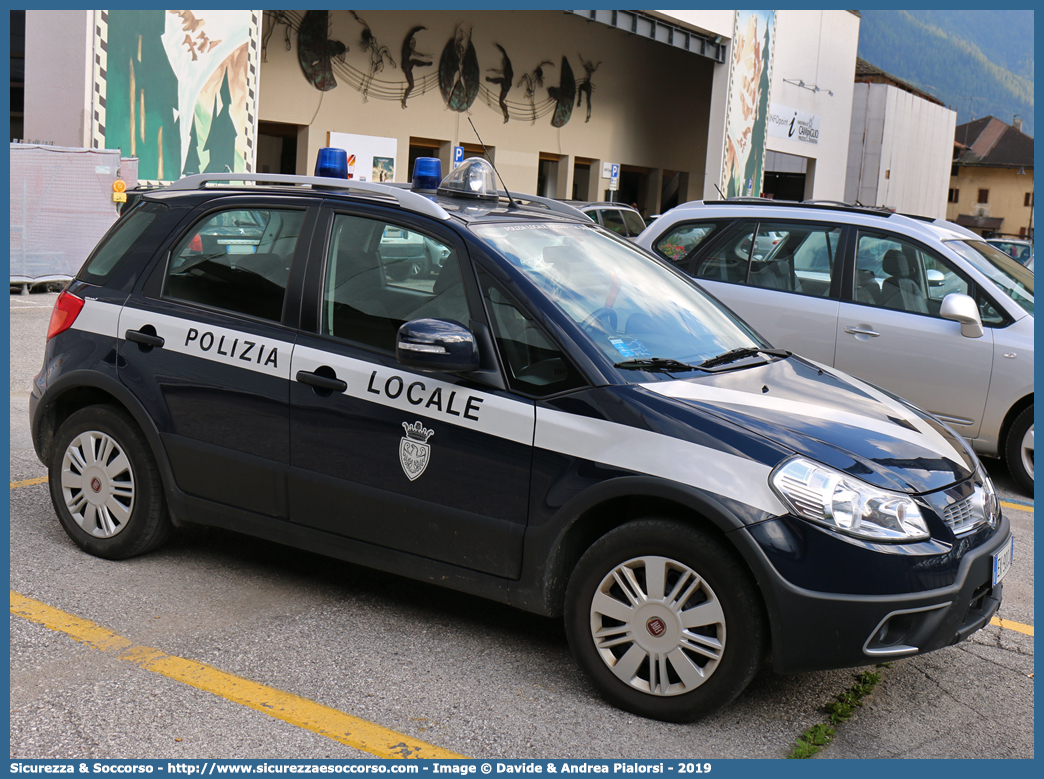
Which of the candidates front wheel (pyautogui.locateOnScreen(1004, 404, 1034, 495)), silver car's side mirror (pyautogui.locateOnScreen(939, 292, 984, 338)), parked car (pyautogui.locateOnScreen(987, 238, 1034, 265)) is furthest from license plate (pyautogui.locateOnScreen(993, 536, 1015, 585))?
parked car (pyautogui.locateOnScreen(987, 238, 1034, 265))

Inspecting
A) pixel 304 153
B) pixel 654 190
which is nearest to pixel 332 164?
pixel 304 153

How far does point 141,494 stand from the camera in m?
4.43

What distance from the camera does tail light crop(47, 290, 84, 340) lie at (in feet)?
15.1

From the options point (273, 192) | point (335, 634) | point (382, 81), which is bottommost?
point (335, 634)

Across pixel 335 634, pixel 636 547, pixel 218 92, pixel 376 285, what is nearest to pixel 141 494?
pixel 335 634

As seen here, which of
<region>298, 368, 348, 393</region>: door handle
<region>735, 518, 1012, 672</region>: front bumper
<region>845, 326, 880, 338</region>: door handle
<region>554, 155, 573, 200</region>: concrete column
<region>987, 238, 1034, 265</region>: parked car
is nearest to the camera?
<region>735, 518, 1012, 672</region>: front bumper

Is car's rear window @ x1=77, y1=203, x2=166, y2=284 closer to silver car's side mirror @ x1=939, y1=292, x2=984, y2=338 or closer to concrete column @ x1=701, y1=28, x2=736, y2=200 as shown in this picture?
silver car's side mirror @ x1=939, y1=292, x2=984, y2=338

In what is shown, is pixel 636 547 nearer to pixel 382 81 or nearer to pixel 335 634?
pixel 335 634

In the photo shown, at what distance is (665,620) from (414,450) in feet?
3.54

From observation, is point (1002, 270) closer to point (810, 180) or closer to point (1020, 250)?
point (1020, 250)

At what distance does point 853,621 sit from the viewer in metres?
3.12

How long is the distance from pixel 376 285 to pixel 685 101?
37.9 meters

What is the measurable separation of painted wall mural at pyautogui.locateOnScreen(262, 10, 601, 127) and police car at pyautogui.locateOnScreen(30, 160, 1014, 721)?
20.3 metres

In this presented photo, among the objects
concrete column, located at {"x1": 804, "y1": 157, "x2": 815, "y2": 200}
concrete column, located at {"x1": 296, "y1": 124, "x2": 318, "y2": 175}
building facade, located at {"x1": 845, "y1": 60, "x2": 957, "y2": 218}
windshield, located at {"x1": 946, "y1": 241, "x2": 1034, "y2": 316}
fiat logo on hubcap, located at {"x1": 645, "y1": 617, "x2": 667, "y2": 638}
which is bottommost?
fiat logo on hubcap, located at {"x1": 645, "y1": 617, "x2": 667, "y2": 638}
